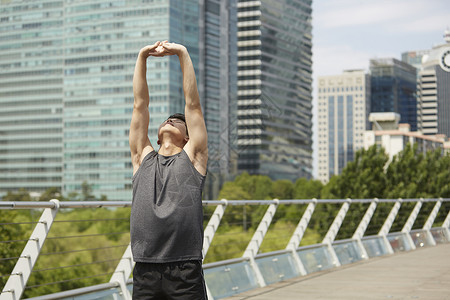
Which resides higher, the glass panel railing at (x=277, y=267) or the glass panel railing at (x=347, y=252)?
the glass panel railing at (x=277, y=267)

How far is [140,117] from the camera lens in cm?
352

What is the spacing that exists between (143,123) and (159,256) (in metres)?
0.69

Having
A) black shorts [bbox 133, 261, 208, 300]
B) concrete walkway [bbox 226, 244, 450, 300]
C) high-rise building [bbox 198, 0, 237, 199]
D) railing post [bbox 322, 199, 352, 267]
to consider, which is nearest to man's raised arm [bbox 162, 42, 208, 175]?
black shorts [bbox 133, 261, 208, 300]

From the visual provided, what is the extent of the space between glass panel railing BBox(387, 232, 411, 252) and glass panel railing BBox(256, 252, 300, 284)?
499 centimetres

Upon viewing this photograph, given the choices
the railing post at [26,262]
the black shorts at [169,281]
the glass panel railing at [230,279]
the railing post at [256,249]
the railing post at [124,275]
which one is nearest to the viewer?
the black shorts at [169,281]

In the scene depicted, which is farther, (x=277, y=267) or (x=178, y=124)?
(x=277, y=267)

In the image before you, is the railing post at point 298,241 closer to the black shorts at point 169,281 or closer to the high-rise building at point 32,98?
the black shorts at point 169,281

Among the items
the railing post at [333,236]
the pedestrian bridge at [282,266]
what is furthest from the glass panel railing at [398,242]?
the railing post at [333,236]

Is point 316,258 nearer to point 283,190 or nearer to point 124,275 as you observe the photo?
point 124,275

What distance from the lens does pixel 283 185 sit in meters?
138

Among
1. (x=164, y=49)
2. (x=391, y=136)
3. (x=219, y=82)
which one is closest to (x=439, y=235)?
(x=164, y=49)

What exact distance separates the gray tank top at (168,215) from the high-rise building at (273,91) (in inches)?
6257

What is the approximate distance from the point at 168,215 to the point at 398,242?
12.2 metres

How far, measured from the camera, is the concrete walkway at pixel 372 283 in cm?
783
